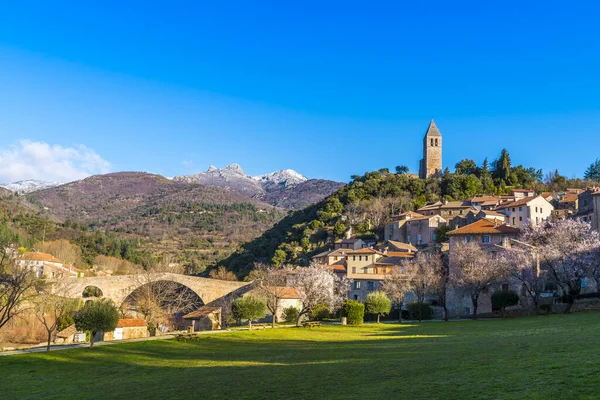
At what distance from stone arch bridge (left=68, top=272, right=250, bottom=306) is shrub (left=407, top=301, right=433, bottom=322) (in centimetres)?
2619

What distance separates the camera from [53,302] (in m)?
62.2

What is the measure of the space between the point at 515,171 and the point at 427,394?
4461 inches

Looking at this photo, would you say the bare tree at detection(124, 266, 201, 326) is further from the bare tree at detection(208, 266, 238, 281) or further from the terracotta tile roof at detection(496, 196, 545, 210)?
the terracotta tile roof at detection(496, 196, 545, 210)

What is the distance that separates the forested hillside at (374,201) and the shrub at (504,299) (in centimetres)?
4444

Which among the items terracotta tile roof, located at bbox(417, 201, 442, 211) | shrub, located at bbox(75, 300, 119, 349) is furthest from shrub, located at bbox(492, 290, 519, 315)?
terracotta tile roof, located at bbox(417, 201, 442, 211)

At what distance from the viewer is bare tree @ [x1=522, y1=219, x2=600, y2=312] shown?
1902 inches

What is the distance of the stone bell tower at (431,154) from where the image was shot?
132750 mm

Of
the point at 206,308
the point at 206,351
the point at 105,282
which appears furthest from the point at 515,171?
the point at 206,351

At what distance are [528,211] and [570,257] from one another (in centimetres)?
2913

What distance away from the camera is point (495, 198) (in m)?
94.4

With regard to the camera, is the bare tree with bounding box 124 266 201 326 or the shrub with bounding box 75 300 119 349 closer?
the shrub with bounding box 75 300 119 349

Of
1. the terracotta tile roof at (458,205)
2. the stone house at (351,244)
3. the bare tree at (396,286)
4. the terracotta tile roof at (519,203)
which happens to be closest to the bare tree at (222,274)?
the stone house at (351,244)

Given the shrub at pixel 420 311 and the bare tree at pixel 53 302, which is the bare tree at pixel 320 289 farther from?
the bare tree at pixel 53 302

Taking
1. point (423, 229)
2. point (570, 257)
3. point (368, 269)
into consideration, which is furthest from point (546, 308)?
point (423, 229)
